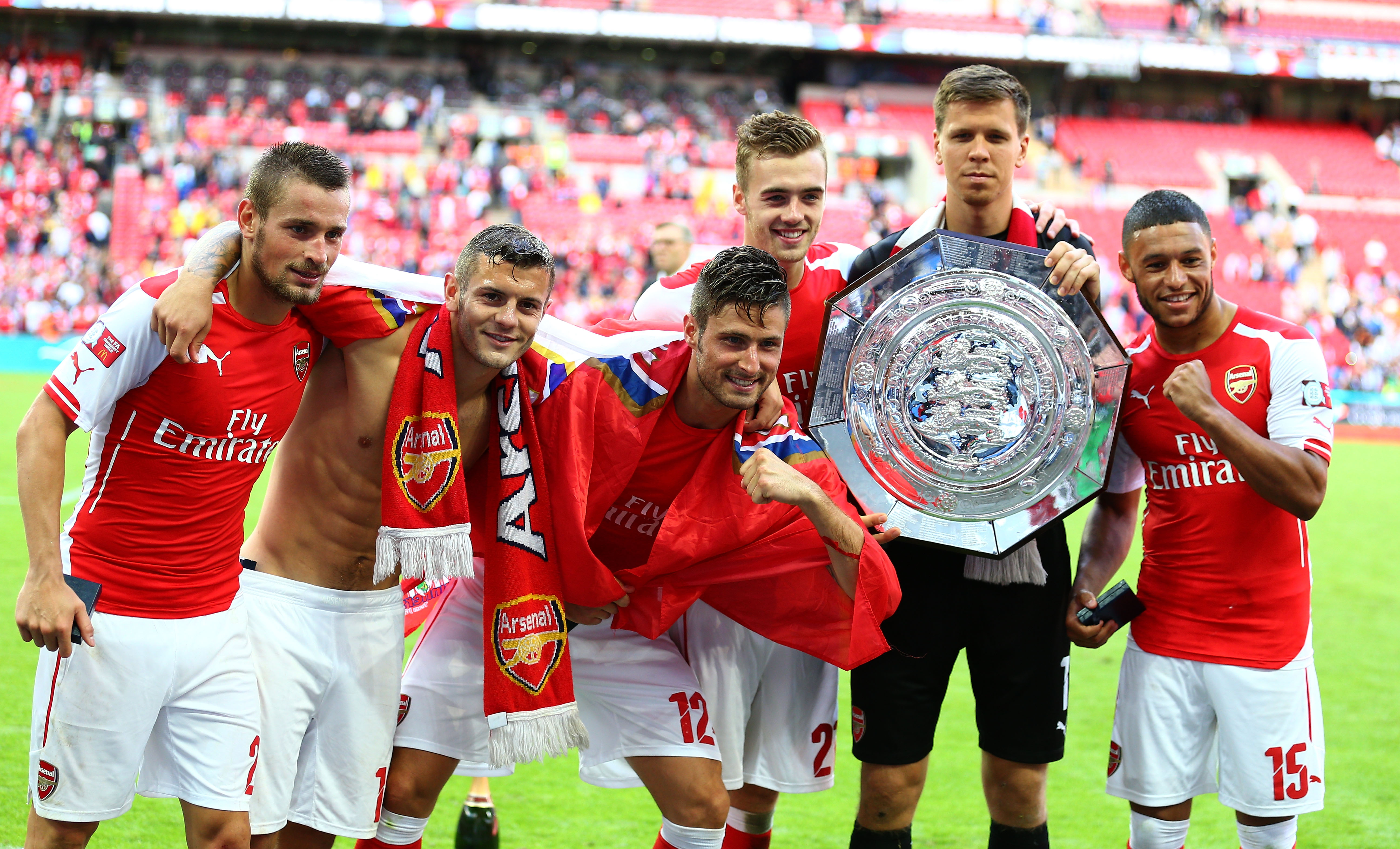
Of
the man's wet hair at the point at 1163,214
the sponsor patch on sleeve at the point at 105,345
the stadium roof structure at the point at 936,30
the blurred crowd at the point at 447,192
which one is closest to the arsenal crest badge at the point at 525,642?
the sponsor patch on sleeve at the point at 105,345

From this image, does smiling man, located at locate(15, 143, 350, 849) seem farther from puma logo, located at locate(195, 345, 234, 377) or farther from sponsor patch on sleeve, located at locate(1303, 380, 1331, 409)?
sponsor patch on sleeve, located at locate(1303, 380, 1331, 409)

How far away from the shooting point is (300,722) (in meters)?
3.11

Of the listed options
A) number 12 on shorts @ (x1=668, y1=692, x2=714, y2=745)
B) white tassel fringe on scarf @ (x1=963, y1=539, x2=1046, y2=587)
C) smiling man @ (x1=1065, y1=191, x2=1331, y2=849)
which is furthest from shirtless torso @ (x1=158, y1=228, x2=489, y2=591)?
smiling man @ (x1=1065, y1=191, x2=1331, y2=849)

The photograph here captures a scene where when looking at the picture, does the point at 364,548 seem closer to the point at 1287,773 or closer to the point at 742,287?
the point at 742,287

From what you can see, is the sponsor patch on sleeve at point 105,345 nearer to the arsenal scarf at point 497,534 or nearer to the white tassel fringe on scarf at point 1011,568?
the arsenal scarf at point 497,534

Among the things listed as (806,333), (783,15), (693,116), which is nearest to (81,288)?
(693,116)

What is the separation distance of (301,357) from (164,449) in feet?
1.32

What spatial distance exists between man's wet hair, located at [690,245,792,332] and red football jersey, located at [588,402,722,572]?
1.08 feet

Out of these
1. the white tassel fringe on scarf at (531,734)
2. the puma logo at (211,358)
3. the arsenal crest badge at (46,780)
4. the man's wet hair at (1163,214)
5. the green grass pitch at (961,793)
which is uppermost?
the man's wet hair at (1163,214)

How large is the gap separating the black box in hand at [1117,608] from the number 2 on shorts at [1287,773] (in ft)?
1.64

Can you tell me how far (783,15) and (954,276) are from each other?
96.0 ft

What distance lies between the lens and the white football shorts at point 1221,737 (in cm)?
323

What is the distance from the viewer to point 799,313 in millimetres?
3479

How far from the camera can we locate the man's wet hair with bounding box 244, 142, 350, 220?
292 cm
